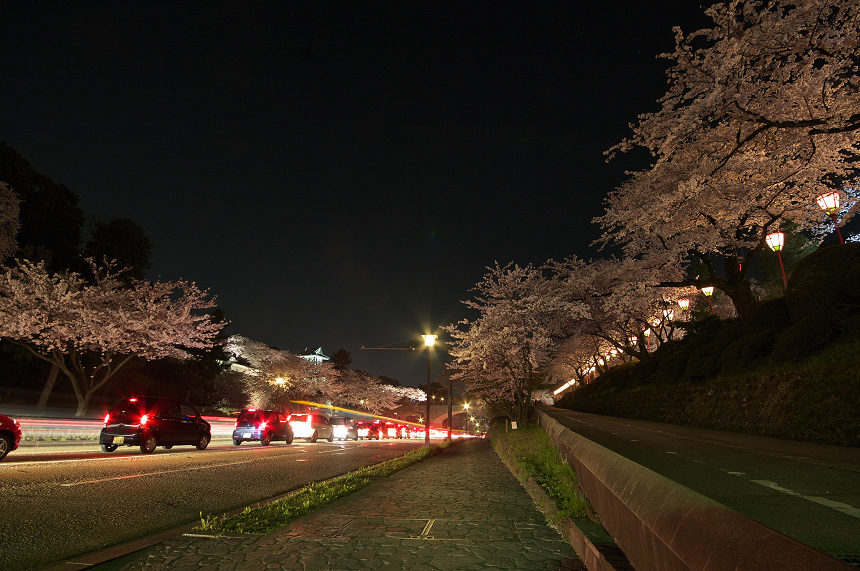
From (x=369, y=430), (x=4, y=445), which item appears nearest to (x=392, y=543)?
(x=4, y=445)

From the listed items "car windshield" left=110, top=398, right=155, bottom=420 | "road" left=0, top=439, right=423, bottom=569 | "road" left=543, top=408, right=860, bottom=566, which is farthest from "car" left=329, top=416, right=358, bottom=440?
"road" left=543, top=408, right=860, bottom=566

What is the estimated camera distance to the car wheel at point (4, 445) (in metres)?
10.7

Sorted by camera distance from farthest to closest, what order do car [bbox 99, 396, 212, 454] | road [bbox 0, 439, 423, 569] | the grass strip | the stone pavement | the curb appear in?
car [bbox 99, 396, 212, 454] < the grass strip < road [bbox 0, 439, 423, 569] < the stone pavement < the curb

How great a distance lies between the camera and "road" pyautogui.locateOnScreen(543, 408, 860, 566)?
325 centimetres

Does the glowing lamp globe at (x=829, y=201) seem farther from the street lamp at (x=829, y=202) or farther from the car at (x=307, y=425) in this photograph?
the car at (x=307, y=425)

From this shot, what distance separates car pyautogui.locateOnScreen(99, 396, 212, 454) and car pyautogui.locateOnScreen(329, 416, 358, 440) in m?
15.4

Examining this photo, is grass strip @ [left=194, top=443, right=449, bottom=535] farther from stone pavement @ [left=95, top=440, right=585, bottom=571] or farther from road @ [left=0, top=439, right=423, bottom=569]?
road @ [left=0, top=439, right=423, bottom=569]

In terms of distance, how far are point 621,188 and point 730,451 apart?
14094 mm

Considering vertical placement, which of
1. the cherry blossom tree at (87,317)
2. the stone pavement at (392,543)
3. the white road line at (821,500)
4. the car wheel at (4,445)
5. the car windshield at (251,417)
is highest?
the cherry blossom tree at (87,317)

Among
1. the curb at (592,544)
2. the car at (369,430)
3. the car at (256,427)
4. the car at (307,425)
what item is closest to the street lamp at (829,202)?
the curb at (592,544)

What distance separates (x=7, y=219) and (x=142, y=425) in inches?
632

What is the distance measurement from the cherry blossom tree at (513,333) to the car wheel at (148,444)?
15.4m

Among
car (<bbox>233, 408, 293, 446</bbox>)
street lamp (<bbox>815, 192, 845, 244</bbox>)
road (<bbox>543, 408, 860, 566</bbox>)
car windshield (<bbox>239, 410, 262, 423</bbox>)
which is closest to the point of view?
road (<bbox>543, 408, 860, 566</bbox>)

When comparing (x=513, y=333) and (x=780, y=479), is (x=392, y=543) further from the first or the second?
(x=513, y=333)
